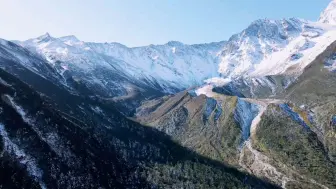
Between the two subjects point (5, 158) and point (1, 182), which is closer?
point (1, 182)

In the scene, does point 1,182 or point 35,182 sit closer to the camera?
point 1,182

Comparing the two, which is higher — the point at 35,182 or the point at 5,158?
the point at 5,158
